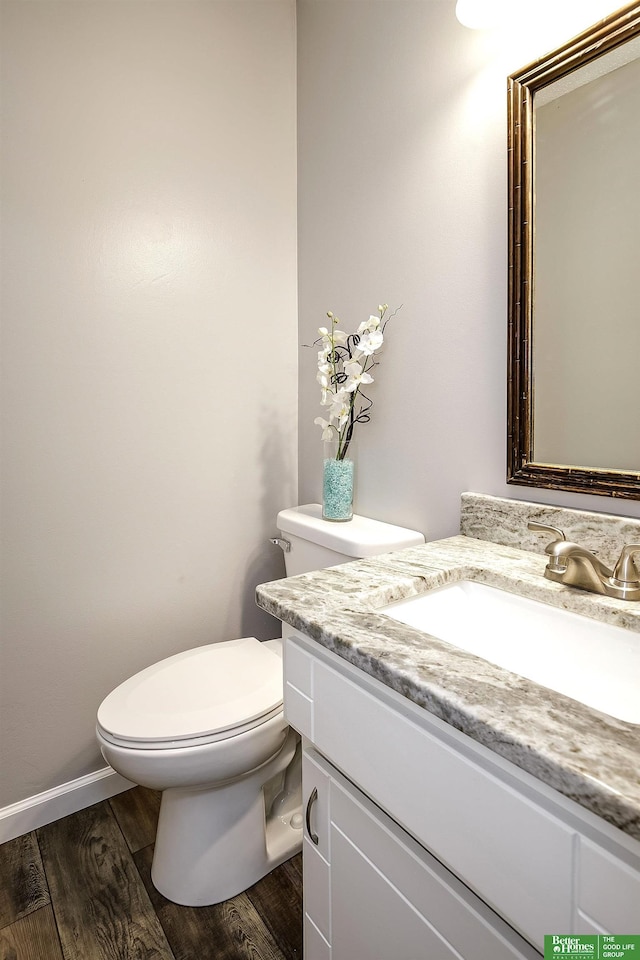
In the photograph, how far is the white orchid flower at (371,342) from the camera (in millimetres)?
1324

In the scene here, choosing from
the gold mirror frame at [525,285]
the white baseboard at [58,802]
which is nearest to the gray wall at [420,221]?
the gold mirror frame at [525,285]

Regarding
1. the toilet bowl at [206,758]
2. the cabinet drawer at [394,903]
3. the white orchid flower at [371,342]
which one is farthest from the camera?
the white orchid flower at [371,342]

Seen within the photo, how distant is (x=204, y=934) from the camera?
114 centimetres

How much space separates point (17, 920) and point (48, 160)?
1.79 metres

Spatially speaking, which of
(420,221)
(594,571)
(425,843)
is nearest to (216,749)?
(425,843)

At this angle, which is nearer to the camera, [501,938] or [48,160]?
[501,938]

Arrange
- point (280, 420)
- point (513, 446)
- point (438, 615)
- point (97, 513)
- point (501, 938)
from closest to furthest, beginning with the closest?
point (501, 938), point (438, 615), point (513, 446), point (97, 513), point (280, 420)

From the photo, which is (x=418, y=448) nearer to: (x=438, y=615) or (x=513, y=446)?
(x=513, y=446)

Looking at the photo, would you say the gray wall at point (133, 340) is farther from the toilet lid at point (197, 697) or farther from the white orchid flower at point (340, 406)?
the white orchid flower at point (340, 406)

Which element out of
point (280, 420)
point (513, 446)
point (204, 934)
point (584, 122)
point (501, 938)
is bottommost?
point (204, 934)

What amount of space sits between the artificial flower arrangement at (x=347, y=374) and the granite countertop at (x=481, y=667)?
502mm

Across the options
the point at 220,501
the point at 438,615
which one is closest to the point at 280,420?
the point at 220,501

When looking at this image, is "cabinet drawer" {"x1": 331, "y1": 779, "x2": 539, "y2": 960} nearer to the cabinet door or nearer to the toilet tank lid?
the cabinet door

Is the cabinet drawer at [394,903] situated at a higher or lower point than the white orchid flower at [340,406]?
lower
